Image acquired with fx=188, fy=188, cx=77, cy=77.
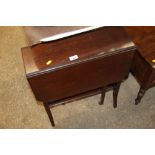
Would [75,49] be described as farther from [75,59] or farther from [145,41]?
[145,41]

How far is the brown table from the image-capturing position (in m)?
1.23

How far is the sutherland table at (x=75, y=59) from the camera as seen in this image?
3.12ft

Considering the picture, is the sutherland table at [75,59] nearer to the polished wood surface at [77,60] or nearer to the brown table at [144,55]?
the polished wood surface at [77,60]

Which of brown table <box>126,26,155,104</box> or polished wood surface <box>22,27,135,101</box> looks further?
brown table <box>126,26,155,104</box>

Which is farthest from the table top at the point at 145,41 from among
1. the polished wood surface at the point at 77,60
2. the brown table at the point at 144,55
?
the polished wood surface at the point at 77,60

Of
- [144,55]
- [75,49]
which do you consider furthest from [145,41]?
[75,49]

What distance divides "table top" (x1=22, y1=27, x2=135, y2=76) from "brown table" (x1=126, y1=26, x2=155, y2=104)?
0.91 ft

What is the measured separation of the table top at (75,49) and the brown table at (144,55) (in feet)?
0.91

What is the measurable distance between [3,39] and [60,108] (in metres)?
1.15

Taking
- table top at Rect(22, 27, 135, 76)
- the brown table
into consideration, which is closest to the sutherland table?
table top at Rect(22, 27, 135, 76)

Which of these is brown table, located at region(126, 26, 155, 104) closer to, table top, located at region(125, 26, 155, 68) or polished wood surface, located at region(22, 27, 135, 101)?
table top, located at region(125, 26, 155, 68)
